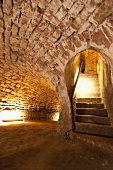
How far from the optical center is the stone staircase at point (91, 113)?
2714 millimetres

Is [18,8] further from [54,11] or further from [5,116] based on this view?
[5,116]

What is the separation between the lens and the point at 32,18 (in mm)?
2092

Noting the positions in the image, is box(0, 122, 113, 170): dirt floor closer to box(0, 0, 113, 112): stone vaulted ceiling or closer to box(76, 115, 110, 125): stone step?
box(76, 115, 110, 125): stone step

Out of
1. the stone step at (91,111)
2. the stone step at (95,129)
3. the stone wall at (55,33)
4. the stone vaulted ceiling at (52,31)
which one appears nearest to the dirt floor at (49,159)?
the stone step at (95,129)

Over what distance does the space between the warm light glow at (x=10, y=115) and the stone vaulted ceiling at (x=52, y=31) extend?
330 cm

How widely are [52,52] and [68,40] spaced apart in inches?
22.1

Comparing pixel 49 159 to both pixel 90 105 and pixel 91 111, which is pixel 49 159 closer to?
pixel 91 111

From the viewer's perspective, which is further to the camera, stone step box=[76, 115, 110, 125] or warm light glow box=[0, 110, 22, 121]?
warm light glow box=[0, 110, 22, 121]

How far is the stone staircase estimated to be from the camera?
2.71m

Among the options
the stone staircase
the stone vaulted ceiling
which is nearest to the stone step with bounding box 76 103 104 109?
the stone staircase

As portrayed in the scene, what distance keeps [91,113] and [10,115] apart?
14.4 ft

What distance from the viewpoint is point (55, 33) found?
221 cm

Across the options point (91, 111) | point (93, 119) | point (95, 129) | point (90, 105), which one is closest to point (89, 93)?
point (90, 105)

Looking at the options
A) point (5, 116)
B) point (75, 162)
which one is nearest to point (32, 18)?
point (75, 162)
